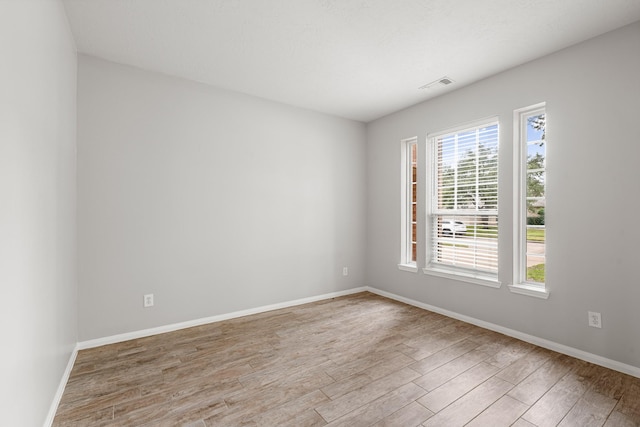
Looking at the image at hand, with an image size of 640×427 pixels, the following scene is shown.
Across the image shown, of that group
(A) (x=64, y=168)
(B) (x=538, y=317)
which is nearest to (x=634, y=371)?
(B) (x=538, y=317)

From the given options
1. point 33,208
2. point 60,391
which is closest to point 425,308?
point 60,391

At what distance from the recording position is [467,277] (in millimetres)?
3449

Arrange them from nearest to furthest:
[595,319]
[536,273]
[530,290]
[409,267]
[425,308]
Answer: [595,319]
[530,290]
[536,273]
[425,308]
[409,267]

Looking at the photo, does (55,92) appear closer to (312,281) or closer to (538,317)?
(312,281)

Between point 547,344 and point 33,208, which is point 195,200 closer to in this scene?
point 33,208

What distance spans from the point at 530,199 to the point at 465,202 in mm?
702

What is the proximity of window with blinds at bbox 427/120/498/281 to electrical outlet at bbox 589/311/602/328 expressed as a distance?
2.83ft

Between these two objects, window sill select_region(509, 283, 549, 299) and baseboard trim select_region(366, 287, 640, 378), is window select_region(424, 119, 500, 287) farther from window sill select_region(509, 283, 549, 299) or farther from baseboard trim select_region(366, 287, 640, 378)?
baseboard trim select_region(366, 287, 640, 378)

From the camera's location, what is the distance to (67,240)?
7.68ft

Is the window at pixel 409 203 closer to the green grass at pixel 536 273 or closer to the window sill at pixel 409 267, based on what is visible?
the window sill at pixel 409 267

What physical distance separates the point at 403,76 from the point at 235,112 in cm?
199

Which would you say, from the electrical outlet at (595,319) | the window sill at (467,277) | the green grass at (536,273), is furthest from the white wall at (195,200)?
the electrical outlet at (595,319)

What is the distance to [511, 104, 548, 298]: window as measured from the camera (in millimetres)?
2904

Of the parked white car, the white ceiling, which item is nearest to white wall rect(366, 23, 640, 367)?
the white ceiling
